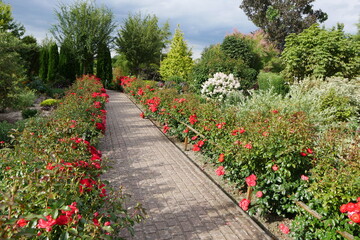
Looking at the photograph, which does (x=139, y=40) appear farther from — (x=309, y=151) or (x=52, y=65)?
(x=309, y=151)

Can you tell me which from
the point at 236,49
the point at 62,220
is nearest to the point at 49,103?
the point at 62,220

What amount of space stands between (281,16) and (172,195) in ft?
84.8

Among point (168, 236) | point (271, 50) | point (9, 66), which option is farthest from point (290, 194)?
point (271, 50)

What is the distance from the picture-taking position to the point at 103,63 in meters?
21.7

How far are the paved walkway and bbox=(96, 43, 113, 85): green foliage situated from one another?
15973 millimetres

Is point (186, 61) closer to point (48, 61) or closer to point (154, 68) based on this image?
point (154, 68)

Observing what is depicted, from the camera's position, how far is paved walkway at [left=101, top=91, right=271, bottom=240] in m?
3.18

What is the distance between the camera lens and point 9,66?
8.87m

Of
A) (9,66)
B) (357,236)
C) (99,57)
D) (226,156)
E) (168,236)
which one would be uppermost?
(99,57)

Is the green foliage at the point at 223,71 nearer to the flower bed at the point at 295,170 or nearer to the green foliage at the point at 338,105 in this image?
the green foliage at the point at 338,105

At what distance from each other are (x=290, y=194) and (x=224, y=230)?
922mm

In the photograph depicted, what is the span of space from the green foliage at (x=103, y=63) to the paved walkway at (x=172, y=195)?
16.0 meters

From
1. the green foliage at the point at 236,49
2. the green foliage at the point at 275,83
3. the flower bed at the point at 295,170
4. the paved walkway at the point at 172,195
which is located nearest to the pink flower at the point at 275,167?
the flower bed at the point at 295,170

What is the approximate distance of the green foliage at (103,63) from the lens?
851 inches
